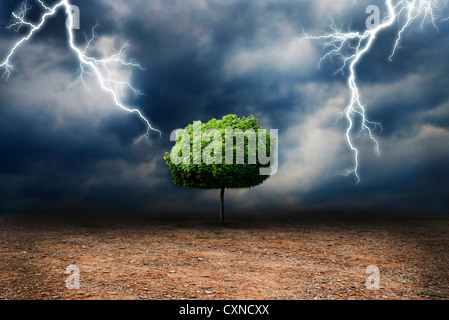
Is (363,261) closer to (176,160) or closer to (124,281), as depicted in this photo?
(124,281)

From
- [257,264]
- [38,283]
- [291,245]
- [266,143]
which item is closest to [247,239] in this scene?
[291,245]

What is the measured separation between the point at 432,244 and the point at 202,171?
1158 centimetres

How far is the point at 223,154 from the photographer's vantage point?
713 inches

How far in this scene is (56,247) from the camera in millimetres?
11812

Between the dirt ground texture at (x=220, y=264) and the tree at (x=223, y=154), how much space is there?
3.37 m

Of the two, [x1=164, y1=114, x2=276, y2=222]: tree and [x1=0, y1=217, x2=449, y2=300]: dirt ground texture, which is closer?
[x1=0, y1=217, x2=449, y2=300]: dirt ground texture

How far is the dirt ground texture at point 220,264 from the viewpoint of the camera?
7.16 metres

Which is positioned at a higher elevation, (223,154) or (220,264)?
(223,154)

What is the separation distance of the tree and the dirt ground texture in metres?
3.37

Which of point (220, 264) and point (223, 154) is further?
point (223, 154)

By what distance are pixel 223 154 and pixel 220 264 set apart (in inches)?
358

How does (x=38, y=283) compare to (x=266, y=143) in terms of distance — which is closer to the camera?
(x=38, y=283)

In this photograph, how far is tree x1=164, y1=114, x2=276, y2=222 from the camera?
18.2 metres

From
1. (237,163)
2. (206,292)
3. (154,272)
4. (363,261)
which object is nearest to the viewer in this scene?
(206,292)
